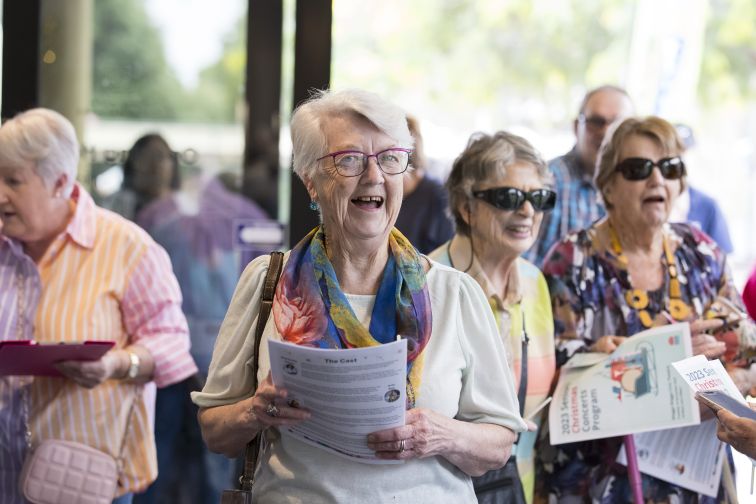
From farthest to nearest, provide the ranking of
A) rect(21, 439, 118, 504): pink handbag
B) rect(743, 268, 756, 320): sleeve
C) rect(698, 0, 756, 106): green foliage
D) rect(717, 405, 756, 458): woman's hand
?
rect(698, 0, 756, 106): green foliage → rect(743, 268, 756, 320): sleeve → rect(21, 439, 118, 504): pink handbag → rect(717, 405, 756, 458): woman's hand

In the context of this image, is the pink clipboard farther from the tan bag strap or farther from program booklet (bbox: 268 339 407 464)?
program booklet (bbox: 268 339 407 464)

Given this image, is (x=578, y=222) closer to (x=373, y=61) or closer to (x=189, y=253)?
(x=189, y=253)

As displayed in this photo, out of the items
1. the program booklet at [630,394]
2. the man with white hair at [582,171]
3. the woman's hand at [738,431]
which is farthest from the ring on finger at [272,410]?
the man with white hair at [582,171]

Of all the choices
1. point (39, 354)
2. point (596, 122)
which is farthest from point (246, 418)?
point (596, 122)

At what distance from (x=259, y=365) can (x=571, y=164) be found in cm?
268

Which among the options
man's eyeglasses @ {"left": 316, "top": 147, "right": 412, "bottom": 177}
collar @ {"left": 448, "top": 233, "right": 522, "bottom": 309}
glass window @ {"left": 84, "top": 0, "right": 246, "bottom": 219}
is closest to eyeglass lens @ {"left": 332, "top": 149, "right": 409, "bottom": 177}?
man's eyeglasses @ {"left": 316, "top": 147, "right": 412, "bottom": 177}

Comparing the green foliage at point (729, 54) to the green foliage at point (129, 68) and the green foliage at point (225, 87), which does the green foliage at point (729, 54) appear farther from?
the green foliage at point (129, 68)

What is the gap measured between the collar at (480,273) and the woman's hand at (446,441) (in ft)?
2.52

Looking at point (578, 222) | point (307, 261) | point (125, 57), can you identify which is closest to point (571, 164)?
point (578, 222)

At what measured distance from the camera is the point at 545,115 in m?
8.96

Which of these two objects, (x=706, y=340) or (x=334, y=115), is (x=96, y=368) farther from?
(x=706, y=340)

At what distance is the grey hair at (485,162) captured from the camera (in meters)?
3.22

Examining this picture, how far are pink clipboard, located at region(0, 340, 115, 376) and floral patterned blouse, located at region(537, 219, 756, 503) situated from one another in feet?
4.83

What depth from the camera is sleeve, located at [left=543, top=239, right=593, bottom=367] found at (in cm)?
330
